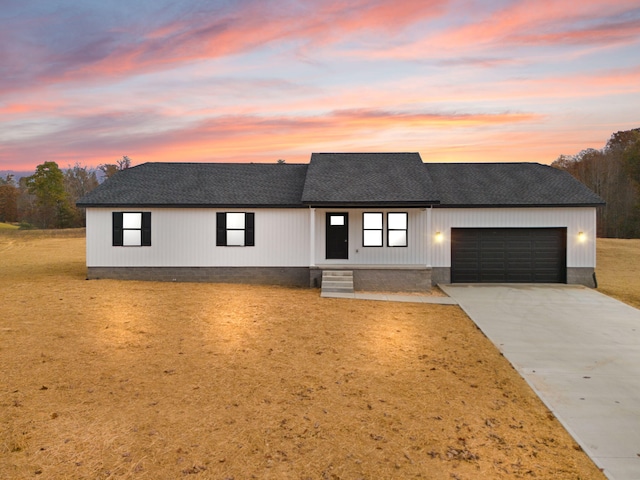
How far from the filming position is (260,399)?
272 inches

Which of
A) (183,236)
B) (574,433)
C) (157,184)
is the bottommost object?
(574,433)

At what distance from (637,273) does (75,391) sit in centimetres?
2458

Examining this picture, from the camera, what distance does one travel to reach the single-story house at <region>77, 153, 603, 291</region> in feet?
58.6

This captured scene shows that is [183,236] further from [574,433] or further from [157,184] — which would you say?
[574,433]

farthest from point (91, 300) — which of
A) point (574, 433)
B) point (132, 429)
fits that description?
point (574, 433)

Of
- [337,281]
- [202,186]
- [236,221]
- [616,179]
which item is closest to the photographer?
[337,281]

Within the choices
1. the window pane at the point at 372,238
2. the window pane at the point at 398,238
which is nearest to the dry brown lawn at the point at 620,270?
the window pane at the point at 398,238

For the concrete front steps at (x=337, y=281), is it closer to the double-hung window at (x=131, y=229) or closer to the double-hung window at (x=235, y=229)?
the double-hung window at (x=235, y=229)

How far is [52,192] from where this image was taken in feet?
198

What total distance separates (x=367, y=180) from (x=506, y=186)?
645 cm

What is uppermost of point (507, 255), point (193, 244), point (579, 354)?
point (193, 244)

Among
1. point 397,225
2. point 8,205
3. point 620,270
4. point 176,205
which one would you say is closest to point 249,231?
point 176,205

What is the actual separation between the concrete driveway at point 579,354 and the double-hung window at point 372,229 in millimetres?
3436

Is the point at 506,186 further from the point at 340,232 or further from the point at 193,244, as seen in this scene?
the point at 193,244
